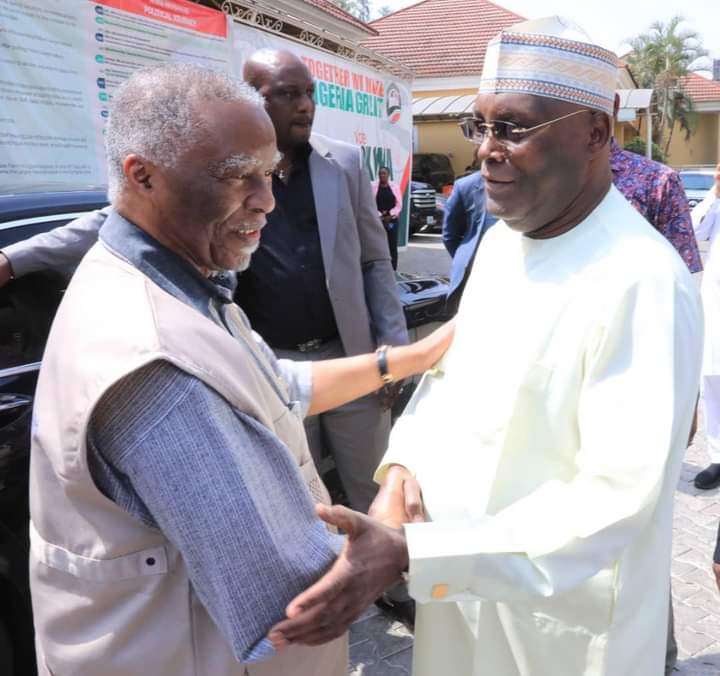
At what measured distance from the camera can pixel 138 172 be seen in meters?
1.20

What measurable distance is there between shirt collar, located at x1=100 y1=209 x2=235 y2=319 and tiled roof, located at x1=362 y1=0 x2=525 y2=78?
19.8 metres

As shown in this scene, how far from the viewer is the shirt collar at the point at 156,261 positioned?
1.19 meters

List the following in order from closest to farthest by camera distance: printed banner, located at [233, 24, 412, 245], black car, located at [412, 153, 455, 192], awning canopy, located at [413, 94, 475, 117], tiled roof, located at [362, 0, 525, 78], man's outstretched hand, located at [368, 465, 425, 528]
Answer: man's outstretched hand, located at [368, 465, 425, 528] < printed banner, located at [233, 24, 412, 245] < awning canopy, located at [413, 94, 475, 117] < tiled roof, located at [362, 0, 525, 78] < black car, located at [412, 153, 455, 192]

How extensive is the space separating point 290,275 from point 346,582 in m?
1.70

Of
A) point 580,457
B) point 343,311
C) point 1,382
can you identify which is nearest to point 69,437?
point 580,457

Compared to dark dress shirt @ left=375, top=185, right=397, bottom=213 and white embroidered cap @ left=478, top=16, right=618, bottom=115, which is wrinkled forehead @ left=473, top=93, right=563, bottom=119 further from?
dark dress shirt @ left=375, top=185, right=397, bottom=213

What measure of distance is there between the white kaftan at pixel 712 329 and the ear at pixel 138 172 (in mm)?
3786

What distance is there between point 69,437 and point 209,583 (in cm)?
30

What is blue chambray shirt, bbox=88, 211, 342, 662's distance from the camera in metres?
1.02

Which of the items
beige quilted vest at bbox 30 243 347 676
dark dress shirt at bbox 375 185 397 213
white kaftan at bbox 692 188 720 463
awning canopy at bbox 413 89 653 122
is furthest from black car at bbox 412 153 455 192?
beige quilted vest at bbox 30 243 347 676

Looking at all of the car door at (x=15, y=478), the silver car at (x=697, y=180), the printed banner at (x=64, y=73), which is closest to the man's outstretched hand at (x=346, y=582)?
the car door at (x=15, y=478)

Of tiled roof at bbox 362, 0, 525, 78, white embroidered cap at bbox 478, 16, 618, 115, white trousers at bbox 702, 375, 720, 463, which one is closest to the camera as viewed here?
white embroidered cap at bbox 478, 16, 618, 115

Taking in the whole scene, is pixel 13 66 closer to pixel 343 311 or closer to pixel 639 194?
pixel 343 311

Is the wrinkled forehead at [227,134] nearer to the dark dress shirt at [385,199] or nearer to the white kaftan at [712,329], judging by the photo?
the white kaftan at [712,329]
